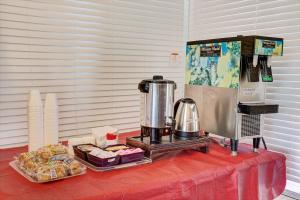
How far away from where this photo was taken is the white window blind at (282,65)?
5.88 feet

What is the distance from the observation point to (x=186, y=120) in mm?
1545

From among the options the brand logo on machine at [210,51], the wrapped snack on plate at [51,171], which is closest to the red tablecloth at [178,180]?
the wrapped snack on plate at [51,171]

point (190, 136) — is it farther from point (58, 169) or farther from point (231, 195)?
point (58, 169)

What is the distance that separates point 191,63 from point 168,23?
0.66 m

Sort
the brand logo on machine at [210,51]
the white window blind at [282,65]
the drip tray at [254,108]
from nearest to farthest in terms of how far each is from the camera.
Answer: the drip tray at [254,108], the brand logo on machine at [210,51], the white window blind at [282,65]

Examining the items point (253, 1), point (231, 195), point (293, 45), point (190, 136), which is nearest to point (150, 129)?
point (190, 136)

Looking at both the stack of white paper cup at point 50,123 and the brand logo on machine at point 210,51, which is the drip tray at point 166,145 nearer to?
the stack of white paper cup at point 50,123

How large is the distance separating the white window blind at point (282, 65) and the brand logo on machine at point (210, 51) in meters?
0.48

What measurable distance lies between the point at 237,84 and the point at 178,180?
1.95 feet

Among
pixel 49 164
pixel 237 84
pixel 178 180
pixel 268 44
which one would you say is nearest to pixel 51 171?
pixel 49 164

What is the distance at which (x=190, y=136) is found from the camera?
1559 mm

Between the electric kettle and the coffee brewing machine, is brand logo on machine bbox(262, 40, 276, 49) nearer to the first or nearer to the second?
the coffee brewing machine

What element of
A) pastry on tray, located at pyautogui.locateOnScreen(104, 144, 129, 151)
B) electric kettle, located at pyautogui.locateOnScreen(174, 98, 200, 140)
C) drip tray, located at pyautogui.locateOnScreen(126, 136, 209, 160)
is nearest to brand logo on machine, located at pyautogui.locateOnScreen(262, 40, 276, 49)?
electric kettle, located at pyautogui.locateOnScreen(174, 98, 200, 140)

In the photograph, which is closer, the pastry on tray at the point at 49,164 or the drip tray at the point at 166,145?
the pastry on tray at the point at 49,164
